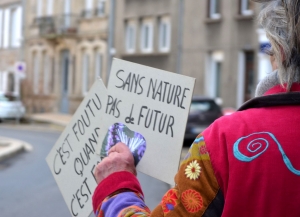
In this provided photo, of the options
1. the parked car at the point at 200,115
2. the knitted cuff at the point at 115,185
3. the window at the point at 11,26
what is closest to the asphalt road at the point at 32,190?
the knitted cuff at the point at 115,185

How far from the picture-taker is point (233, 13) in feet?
86.8

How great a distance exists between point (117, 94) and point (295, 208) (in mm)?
1135

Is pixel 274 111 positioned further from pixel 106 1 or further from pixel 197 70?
pixel 106 1

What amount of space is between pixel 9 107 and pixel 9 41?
38.8 ft

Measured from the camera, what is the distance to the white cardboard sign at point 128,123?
236cm

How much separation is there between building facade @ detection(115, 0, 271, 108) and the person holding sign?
22.3 metres

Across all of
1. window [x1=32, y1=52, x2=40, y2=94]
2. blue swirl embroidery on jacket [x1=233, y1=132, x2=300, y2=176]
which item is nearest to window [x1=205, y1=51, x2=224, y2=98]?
window [x1=32, y1=52, x2=40, y2=94]

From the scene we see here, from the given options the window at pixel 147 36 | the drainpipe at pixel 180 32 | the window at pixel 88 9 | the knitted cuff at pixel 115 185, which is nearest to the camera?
the knitted cuff at pixel 115 185

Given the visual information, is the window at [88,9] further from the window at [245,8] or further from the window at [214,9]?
the window at [245,8]

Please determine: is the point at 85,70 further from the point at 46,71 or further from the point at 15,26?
the point at 15,26

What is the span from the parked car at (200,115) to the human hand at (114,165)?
17.0m

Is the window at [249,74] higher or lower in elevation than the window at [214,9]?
lower

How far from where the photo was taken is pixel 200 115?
1962cm

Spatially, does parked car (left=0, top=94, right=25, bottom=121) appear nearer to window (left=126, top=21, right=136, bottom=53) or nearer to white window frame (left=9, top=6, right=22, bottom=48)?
window (left=126, top=21, right=136, bottom=53)
